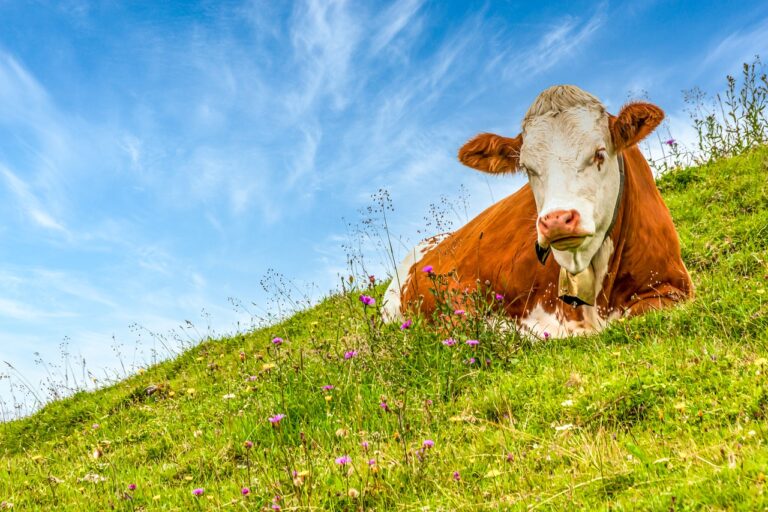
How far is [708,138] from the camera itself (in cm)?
1388

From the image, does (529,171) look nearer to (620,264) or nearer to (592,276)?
(592,276)

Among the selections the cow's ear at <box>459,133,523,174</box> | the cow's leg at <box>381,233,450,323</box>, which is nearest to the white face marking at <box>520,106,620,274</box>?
the cow's ear at <box>459,133,523,174</box>

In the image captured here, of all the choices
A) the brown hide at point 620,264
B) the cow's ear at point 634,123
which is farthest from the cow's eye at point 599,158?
the brown hide at point 620,264

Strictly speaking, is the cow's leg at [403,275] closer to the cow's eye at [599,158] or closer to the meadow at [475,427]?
the meadow at [475,427]

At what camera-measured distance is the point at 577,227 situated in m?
5.79

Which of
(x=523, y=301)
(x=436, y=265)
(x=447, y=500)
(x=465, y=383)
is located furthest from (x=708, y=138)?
(x=447, y=500)

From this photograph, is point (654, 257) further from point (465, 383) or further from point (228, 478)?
point (228, 478)

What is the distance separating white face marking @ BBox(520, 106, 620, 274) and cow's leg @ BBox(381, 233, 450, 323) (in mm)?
3407

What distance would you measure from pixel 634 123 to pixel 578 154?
0.72 metres

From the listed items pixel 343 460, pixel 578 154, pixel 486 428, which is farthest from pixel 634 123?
pixel 343 460

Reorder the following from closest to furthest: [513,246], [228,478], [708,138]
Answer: [228,478], [513,246], [708,138]

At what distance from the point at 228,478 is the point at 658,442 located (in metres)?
3.09

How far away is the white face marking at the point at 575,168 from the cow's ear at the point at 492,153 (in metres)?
0.33

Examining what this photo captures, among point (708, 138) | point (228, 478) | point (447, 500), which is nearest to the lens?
point (447, 500)
